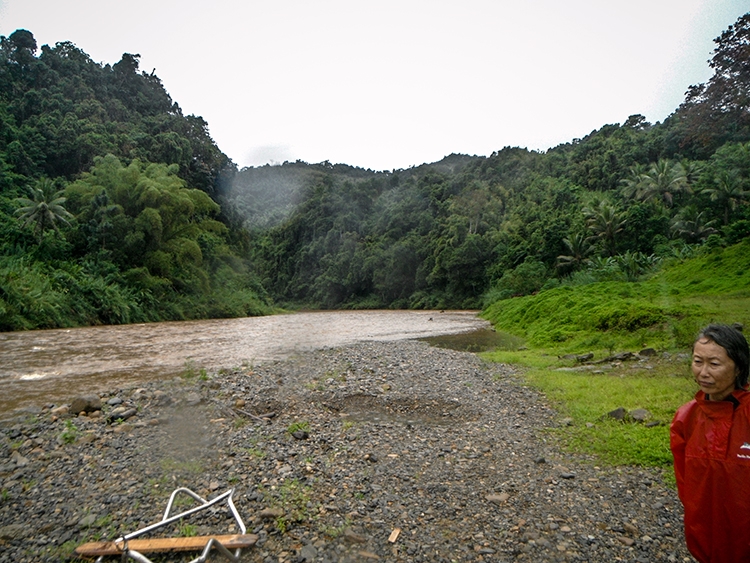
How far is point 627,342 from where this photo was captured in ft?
40.0

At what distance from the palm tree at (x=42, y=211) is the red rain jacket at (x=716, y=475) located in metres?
28.8

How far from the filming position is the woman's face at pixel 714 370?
2416mm

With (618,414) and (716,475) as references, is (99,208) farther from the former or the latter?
(716,475)

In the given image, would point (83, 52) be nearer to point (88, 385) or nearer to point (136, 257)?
point (136, 257)

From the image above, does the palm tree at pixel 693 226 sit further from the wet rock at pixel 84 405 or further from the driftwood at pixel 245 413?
the wet rock at pixel 84 405

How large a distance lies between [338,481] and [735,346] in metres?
3.27

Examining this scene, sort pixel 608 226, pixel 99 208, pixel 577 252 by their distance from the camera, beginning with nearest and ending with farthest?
pixel 99 208
pixel 608 226
pixel 577 252

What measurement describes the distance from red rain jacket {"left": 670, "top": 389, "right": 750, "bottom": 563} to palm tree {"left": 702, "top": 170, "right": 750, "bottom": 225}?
38.0m

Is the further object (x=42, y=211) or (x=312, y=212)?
(x=312, y=212)

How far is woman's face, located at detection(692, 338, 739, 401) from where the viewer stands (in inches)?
95.1

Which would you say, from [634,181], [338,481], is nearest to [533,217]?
[634,181]

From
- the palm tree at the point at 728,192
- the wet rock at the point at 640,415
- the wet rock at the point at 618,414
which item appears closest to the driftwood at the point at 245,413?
the wet rock at the point at 618,414

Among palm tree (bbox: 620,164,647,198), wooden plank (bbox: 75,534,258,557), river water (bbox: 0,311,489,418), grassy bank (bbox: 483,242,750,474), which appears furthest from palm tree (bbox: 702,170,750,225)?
wooden plank (bbox: 75,534,258,557)

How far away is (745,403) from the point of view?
2379mm
